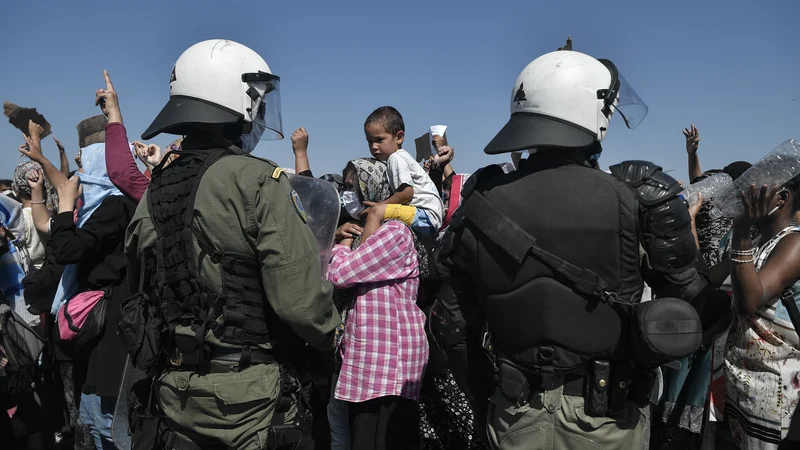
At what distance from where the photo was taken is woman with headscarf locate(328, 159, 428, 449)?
347 centimetres

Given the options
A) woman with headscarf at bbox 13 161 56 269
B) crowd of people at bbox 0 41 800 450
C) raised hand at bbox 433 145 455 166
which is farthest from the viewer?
raised hand at bbox 433 145 455 166

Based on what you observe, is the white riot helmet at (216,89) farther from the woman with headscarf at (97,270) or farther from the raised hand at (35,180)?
the raised hand at (35,180)

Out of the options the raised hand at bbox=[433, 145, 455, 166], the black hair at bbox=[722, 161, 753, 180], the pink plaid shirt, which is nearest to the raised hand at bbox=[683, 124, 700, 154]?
the black hair at bbox=[722, 161, 753, 180]

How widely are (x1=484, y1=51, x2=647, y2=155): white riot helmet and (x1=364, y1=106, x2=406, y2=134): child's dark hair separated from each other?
174 cm

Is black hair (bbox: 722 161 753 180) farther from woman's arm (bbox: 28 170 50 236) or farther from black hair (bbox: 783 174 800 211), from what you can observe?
woman's arm (bbox: 28 170 50 236)

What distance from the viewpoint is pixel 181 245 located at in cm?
247

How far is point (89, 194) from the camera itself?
408 centimetres

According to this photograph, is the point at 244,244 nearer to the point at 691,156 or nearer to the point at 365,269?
the point at 365,269

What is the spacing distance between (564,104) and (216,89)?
5.08ft

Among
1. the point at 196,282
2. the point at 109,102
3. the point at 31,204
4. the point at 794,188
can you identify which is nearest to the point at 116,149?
the point at 109,102

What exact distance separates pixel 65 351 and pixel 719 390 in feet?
13.7

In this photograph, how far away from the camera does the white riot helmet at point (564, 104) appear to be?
2.35 metres

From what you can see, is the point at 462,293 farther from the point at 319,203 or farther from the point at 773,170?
the point at 773,170

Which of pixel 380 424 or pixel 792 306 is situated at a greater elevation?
pixel 792 306
